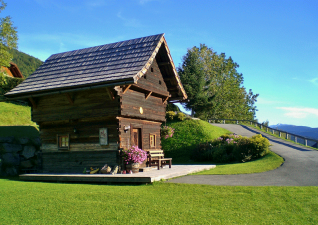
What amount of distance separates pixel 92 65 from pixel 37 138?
8435 millimetres

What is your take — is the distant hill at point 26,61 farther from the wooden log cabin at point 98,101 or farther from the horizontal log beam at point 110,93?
the horizontal log beam at point 110,93

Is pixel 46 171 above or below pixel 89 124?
below

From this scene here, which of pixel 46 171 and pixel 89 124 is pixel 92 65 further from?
pixel 46 171

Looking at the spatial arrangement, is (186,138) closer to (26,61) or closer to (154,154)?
(154,154)

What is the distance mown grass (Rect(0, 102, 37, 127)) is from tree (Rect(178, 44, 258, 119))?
19.8 meters

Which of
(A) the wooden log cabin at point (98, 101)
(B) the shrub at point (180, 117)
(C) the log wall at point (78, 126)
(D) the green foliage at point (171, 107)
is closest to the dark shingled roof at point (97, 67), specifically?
(A) the wooden log cabin at point (98, 101)

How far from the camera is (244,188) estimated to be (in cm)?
995

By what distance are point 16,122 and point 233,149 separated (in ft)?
64.3

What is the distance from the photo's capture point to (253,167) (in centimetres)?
1667

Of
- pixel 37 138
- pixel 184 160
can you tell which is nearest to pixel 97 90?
pixel 37 138

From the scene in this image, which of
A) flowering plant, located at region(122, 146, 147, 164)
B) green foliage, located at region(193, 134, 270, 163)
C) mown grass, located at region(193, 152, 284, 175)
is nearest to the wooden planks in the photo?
flowering plant, located at region(122, 146, 147, 164)

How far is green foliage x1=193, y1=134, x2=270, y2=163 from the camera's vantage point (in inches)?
822

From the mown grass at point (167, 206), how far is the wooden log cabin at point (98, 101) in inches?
225

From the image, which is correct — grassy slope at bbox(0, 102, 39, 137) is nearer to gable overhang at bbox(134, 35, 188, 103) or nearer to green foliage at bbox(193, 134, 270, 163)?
gable overhang at bbox(134, 35, 188, 103)
